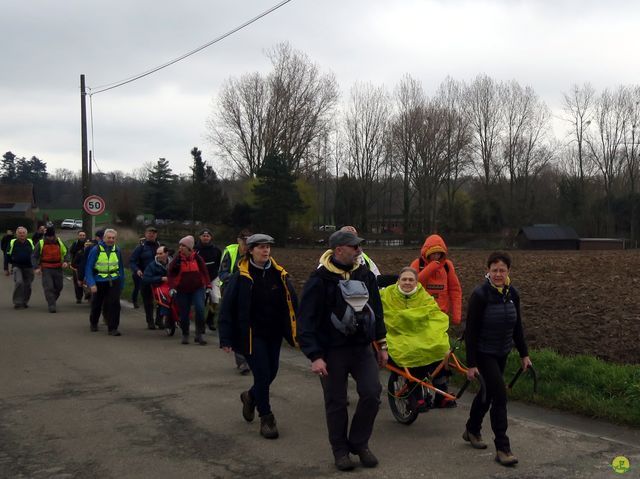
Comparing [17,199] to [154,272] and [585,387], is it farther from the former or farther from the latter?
[585,387]

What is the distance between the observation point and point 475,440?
5.89 meters

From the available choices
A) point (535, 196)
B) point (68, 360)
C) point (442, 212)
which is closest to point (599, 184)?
point (535, 196)

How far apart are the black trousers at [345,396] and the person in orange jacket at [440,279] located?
261 cm

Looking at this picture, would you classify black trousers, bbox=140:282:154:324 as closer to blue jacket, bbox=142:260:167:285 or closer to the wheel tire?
blue jacket, bbox=142:260:167:285

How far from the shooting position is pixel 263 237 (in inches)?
248

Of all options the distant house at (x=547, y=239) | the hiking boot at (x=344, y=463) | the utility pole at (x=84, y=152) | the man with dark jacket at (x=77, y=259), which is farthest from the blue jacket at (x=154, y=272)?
the distant house at (x=547, y=239)

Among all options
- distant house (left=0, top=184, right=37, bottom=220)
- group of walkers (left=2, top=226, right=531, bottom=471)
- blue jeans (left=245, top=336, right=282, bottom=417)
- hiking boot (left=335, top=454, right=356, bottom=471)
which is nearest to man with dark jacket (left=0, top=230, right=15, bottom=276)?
group of walkers (left=2, top=226, right=531, bottom=471)

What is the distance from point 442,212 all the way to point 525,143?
12.8 meters

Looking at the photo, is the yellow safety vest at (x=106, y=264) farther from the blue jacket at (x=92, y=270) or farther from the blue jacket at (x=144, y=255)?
the blue jacket at (x=144, y=255)

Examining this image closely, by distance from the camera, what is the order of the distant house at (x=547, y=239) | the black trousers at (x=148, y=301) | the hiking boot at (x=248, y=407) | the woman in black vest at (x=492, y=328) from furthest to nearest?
the distant house at (x=547, y=239), the black trousers at (x=148, y=301), the hiking boot at (x=248, y=407), the woman in black vest at (x=492, y=328)

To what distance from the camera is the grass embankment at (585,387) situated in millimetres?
6850

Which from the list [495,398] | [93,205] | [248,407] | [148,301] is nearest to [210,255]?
[148,301]

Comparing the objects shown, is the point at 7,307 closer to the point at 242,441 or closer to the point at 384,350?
the point at 242,441

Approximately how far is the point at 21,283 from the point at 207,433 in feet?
37.1
